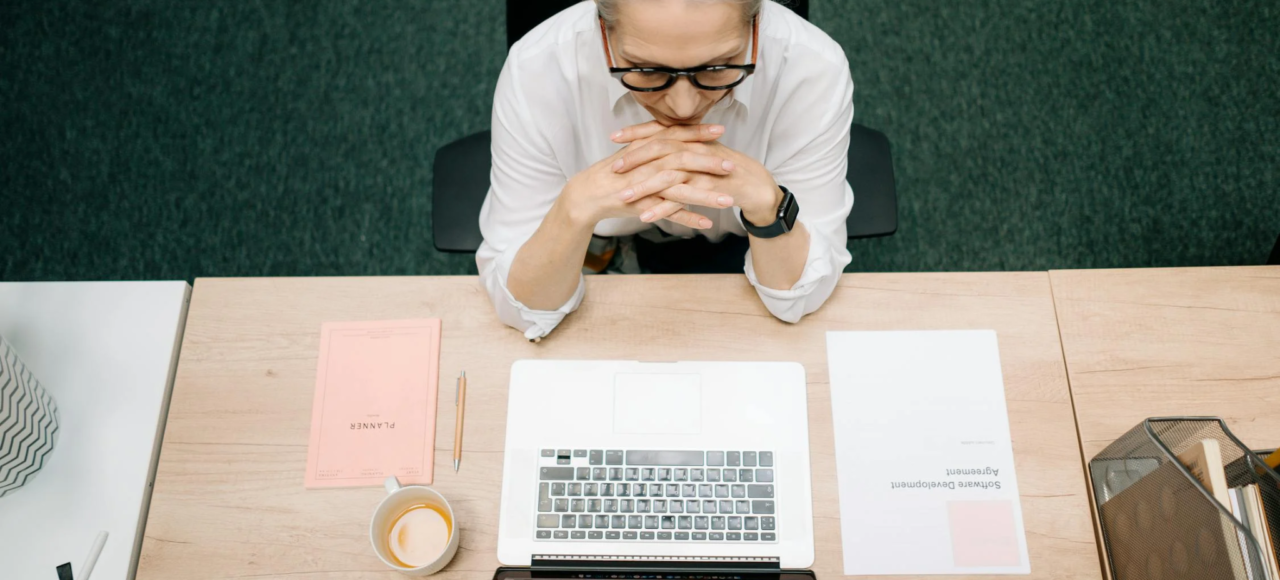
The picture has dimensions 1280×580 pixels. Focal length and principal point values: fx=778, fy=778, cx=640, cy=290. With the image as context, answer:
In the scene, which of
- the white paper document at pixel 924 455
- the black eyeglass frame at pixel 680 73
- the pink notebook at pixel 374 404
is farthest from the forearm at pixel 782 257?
the pink notebook at pixel 374 404

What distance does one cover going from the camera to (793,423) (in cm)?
100

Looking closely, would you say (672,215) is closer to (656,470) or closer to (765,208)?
(765,208)

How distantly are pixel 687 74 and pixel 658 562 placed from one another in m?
0.58

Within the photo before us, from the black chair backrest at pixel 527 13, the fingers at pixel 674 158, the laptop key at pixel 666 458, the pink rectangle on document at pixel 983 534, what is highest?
the black chair backrest at pixel 527 13

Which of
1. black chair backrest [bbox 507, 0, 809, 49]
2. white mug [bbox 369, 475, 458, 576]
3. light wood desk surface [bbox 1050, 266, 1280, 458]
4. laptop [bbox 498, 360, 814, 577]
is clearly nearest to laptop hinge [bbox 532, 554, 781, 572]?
laptop [bbox 498, 360, 814, 577]

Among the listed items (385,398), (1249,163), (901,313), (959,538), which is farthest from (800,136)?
(1249,163)

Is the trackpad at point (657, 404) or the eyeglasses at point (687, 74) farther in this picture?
the trackpad at point (657, 404)

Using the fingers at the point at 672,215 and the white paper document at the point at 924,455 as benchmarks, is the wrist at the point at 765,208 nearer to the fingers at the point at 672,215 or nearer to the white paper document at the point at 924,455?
the fingers at the point at 672,215

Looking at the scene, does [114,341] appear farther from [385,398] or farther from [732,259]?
[732,259]

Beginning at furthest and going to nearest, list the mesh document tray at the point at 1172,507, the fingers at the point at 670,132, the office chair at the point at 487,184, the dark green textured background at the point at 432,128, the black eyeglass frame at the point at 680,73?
the dark green textured background at the point at 432,128 → the office chair at the point at 487,184 → the fingers at the point at 670,132 → the black eyeglass frame at the point at 680,73 → the mesh document tray at the point at 1172,507

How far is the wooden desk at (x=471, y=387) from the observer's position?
97 cm

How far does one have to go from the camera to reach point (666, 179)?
962 millimetres

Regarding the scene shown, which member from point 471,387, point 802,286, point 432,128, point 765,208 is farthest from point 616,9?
point 432,128

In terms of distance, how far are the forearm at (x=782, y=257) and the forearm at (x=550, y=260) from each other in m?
0.22
